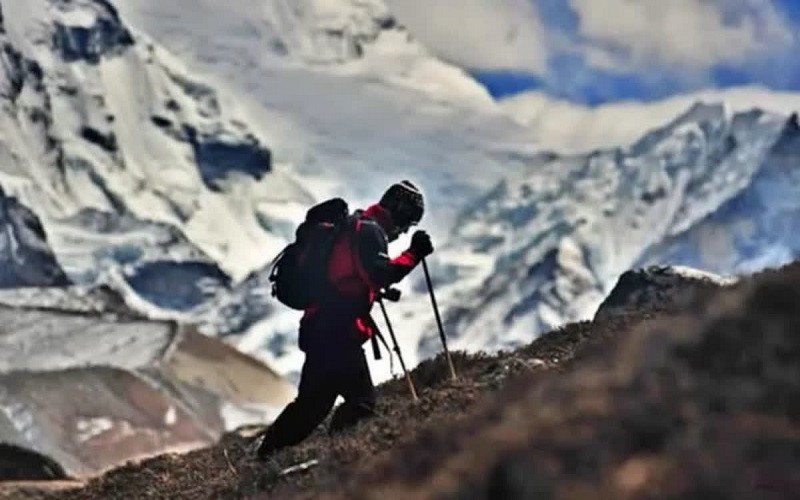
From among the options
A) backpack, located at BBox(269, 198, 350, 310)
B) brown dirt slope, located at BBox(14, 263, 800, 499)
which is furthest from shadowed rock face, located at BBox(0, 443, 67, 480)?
brown dirt slope, located at BBox(14, 263, 800, 499)

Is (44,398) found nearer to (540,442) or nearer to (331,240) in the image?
(331,240)

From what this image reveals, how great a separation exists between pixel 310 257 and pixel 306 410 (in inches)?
58.8

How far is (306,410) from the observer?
49.8 feet

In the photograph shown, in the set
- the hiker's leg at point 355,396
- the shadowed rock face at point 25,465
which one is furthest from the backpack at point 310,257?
the shadowed rock face at point 25,465

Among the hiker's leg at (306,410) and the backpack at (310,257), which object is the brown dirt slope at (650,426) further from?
the hiker's leg at (306,410)

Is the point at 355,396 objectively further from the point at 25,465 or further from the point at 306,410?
the point at 25,465

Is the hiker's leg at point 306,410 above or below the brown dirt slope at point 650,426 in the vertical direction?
below

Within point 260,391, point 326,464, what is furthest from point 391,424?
point 260,391

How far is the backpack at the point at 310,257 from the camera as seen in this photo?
14289 millimetres

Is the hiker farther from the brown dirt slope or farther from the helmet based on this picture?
the brown dirt slope

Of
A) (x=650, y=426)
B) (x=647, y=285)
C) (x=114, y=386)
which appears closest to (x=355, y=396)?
(x=650, y=426)

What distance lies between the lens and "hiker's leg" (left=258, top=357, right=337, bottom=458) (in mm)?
15000

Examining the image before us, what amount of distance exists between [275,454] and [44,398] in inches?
2077

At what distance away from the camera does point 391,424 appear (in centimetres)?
1362
